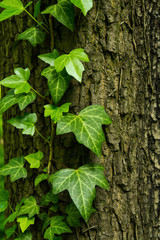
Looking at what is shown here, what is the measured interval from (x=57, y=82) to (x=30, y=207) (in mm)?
640

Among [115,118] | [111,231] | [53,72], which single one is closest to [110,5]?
[53,72]

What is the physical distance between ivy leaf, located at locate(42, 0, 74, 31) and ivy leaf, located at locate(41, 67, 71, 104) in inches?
8.7

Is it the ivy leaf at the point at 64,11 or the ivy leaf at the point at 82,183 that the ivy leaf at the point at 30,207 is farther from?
the ivy leaf at the point at 64,11

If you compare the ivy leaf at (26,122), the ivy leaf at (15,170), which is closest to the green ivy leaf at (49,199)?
the ivy leaf at (15,170)

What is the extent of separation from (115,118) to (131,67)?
259 millimetres

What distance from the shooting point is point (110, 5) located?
1131mm

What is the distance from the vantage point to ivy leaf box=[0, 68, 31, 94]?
1.13 m

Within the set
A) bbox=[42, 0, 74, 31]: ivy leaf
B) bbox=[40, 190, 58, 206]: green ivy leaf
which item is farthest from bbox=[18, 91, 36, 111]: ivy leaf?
bbox=[40, 190, 58, 206]: green ivy leaf

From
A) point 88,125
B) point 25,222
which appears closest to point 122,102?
point 88,125

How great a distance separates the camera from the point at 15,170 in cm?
124

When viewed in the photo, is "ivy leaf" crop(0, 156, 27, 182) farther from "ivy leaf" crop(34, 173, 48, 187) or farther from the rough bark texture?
the rough bark texture

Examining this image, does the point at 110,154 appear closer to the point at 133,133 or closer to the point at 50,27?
the point at 133,133

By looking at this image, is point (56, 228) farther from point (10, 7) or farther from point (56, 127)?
point (10, 7)

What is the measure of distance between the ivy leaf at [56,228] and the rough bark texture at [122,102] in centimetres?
9
